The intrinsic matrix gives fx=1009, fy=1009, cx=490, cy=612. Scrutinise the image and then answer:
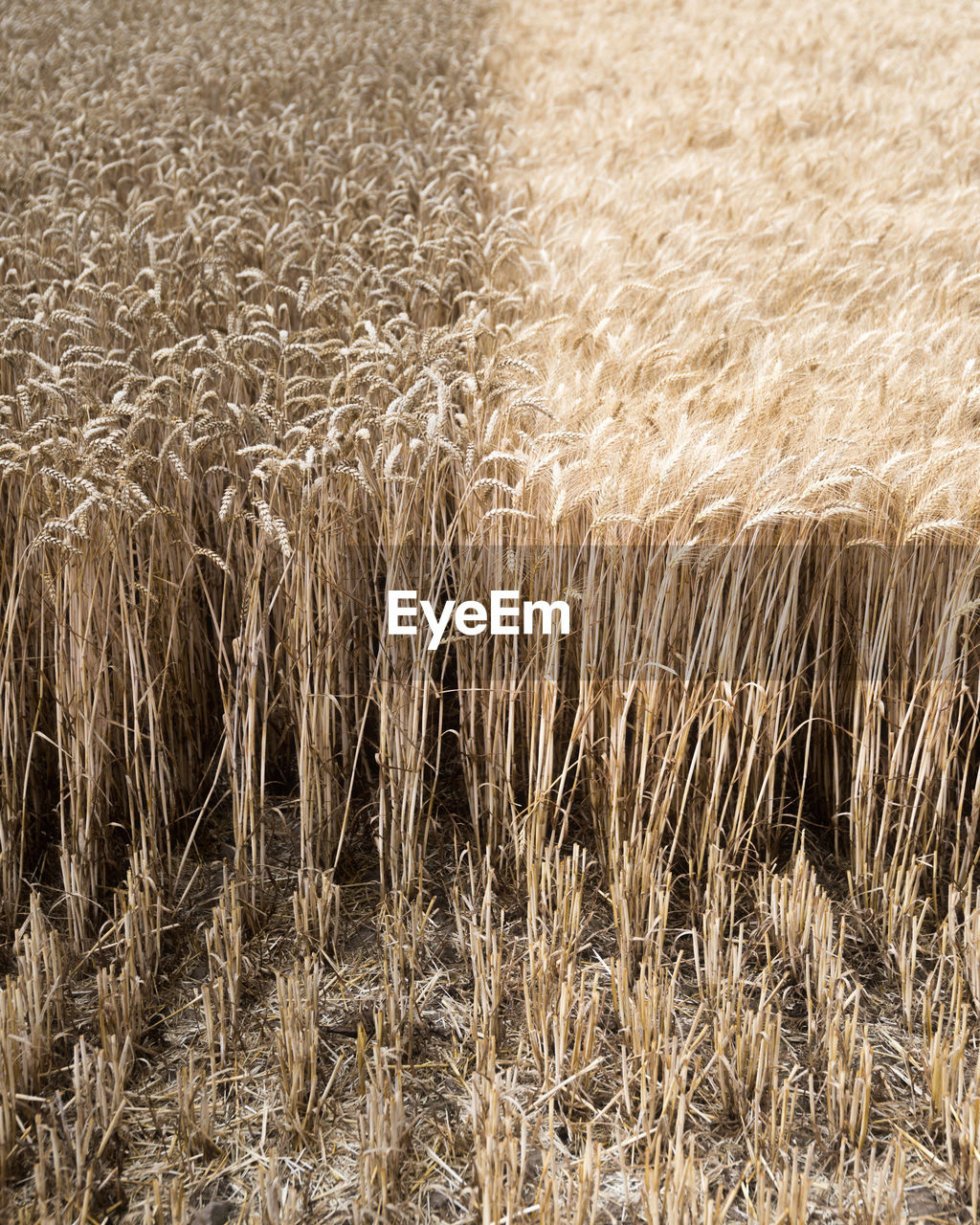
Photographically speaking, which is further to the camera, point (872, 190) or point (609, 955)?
point (872, 190)

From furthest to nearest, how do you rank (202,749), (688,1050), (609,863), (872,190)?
(872,190)
(202,749)
(609,863)
(688,1050)

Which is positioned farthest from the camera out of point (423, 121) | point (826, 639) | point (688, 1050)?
point (423, 121)

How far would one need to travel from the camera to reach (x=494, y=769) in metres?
1.80

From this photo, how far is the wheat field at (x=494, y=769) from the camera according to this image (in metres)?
1.40

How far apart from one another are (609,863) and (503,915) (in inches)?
8.6

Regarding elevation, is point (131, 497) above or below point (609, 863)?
above

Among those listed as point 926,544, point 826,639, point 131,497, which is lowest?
point 826,639

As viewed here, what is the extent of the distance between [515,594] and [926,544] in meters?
0.71

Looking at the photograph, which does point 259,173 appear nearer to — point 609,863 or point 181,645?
point 181,645

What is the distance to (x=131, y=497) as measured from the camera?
5.38 feet

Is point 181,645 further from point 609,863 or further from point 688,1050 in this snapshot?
point 688,1050

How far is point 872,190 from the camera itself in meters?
3.61

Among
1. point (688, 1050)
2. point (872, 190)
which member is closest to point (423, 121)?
point (872, 190)

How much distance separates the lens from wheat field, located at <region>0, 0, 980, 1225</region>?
4.60ft
